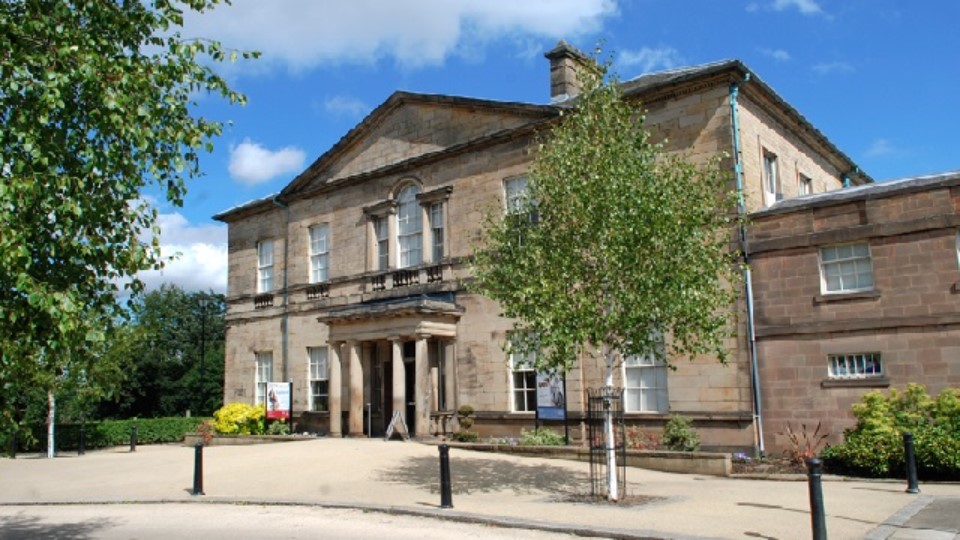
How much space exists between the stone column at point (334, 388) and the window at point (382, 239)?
10.1 feet

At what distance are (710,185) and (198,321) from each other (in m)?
51.6

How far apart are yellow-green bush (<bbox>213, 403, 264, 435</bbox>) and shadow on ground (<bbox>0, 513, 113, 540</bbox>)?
13150 mm

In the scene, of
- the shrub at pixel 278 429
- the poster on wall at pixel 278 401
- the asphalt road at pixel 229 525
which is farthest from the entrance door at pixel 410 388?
the asphalt road at pixel 229 525

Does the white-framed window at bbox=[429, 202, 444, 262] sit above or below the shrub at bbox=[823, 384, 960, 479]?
above

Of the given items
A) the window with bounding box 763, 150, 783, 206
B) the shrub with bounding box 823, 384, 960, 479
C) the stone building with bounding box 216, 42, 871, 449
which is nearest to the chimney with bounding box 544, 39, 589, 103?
the stone building with bounding box 216, 42, 871, 449

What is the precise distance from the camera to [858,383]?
16.6 m

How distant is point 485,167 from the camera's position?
23062 mm

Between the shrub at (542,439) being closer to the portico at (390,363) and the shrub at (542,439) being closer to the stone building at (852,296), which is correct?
the portico at (390,363)

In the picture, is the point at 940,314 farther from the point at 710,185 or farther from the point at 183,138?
the point at 183,138

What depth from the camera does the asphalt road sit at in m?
10.3

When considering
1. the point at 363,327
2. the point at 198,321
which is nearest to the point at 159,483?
the point at 363,327

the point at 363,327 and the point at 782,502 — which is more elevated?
the point at 363,327

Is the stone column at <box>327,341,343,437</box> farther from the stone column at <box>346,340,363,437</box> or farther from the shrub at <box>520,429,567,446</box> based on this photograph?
the shrub at <box>520,429,567,446</box>

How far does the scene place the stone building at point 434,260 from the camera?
18.9m
